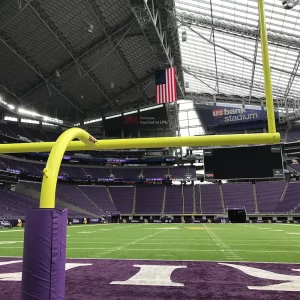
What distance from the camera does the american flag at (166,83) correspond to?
22266 mm

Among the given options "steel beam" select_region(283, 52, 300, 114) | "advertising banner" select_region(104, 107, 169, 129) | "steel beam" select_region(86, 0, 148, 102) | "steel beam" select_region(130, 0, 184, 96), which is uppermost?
"steel beam" select_region(86, 0, 148, 102)

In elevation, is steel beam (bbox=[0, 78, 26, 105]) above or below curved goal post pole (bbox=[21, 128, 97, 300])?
above

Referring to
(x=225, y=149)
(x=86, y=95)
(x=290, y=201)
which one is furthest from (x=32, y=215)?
(x=290, y=201)

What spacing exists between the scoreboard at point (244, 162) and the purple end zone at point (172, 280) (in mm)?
23882

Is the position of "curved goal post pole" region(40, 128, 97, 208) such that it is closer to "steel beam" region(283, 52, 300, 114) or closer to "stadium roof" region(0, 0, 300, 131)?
"stadium roof" region(0, 0, 300, 131)

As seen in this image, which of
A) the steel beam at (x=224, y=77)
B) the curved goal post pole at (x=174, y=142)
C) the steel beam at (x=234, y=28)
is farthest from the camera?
the steel beam at (x=224, y=77)

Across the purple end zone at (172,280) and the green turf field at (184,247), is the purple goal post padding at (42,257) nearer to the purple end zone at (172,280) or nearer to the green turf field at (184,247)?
the purple end zone at (172,280)

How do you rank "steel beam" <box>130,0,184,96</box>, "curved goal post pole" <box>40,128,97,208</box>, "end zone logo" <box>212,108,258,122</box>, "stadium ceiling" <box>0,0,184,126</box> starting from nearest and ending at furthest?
"curved goal post pole" <box>40,128,97,208</box>, "steel beam" <box>130,0,184,96</box>, "stadium ceiling" <box>0,0,184,126</box>, "end zone logo" <box>212,108,258,122</box>

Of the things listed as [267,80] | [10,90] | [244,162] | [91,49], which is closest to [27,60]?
[91,49]

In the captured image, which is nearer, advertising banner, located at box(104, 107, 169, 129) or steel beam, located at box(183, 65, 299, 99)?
steel beam, located at box(183, 65, 299, 99)

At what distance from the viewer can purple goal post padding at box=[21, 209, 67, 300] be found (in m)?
2.41

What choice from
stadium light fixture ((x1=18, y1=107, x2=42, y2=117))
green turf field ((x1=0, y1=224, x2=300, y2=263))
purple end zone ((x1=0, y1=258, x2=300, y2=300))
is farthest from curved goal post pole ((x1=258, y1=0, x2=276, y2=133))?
stadium light fixture ((x1=18, y1=107, x2=42, y2=117))

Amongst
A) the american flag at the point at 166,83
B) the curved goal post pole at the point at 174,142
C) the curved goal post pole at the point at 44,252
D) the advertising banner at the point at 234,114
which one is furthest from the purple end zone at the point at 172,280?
the advertising banner at the point at 234,114

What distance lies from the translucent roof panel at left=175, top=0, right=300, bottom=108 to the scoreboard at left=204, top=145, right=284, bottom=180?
7.74 m
